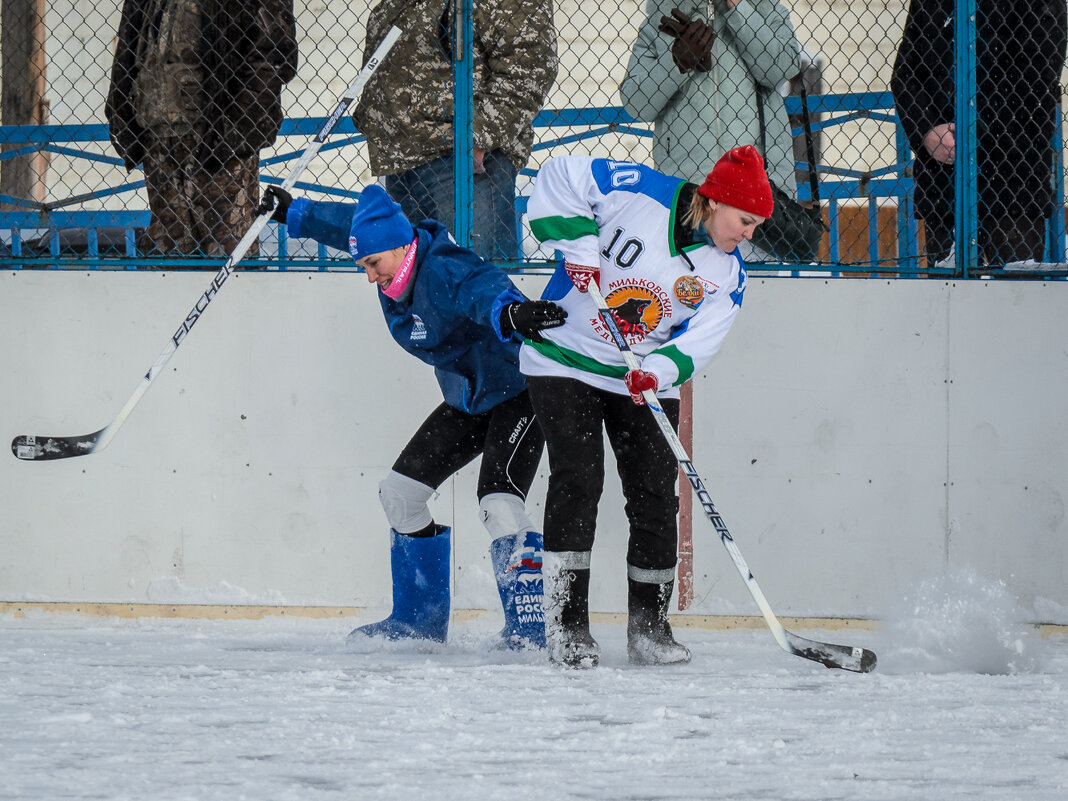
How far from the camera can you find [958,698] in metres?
3.05

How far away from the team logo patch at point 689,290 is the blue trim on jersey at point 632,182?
0.23 metres

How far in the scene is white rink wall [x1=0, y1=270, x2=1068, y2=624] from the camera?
440cm

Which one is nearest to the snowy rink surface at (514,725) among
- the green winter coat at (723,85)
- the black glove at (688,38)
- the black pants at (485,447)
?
the black pants at (485,447)

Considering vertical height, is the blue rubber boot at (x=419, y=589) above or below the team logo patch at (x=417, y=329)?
below

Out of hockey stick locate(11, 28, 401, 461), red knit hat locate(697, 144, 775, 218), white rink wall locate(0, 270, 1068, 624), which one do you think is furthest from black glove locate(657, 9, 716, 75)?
red knit hat locate(697, 144, 775, 218)

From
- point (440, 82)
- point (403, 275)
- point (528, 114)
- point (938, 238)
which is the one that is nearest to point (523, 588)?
point (403, 275)

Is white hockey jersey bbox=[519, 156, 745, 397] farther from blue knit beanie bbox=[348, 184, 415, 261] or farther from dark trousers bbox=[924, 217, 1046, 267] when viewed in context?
dark trousers bbox=[924, 217, 1046, 267]

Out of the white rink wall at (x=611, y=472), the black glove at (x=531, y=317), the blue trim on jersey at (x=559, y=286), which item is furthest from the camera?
the white rink wall at (x=611, y=472)

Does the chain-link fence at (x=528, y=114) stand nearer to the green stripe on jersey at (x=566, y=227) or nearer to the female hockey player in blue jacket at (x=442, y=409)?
the female hockey player in blue jacket at (x=442, y=409)

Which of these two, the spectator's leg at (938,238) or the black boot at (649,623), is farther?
the spectator's leg at (938,238)

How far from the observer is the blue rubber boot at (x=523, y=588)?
12.1 feet

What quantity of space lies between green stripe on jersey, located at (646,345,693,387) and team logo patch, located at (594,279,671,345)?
14 cm

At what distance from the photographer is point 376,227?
3543 mm

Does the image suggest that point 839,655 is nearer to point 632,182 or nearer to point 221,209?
point 632,182
